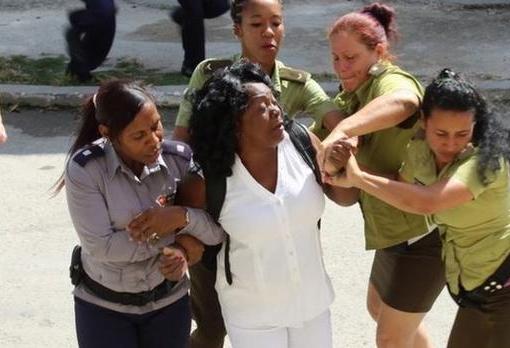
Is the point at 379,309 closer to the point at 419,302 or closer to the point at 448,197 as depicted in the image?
the point at 419,302

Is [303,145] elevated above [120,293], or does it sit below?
above

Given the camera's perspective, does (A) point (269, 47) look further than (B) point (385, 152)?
Yes

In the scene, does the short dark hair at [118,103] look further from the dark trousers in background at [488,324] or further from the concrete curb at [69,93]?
the concrete curb at [69,93]

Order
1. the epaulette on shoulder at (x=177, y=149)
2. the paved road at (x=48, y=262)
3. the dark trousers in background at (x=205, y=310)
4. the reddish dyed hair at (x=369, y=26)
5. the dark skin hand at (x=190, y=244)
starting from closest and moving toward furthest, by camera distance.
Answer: the dark skin hand at (x=190, y=244) < the epaulette on shoulder at (x=177, y=149) < the reddish dyed hair at (x=369, y=26) < the dark trousers in background at (x=205, y=310) < the paved road at (x=48, y=262)

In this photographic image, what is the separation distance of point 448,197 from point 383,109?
0.37 meters

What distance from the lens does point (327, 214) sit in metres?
6.41

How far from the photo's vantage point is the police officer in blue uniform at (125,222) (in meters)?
3.39

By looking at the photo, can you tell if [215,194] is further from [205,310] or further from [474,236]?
[474,236]

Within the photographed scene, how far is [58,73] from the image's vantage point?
30.2ft

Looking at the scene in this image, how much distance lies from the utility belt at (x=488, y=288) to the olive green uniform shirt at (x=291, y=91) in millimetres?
841

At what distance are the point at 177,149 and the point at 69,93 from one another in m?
5.30

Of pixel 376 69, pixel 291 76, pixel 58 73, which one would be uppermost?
pixel 376 69

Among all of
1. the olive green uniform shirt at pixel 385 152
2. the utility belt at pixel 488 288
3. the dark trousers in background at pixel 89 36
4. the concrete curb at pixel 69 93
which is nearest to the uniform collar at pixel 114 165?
the olive green uniform shirt at pixel 385 152

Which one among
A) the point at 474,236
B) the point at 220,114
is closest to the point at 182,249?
the point at 220,114
